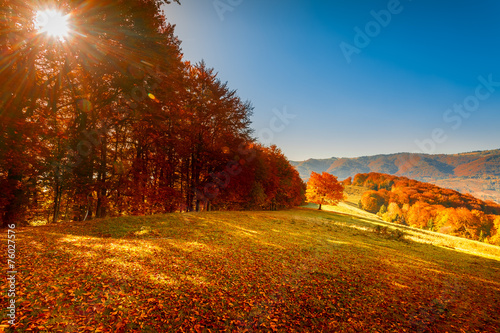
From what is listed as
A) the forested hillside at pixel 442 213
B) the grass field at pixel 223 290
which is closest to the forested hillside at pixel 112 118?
the grass field at pixel 223 290

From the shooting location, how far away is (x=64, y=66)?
41.9 feet

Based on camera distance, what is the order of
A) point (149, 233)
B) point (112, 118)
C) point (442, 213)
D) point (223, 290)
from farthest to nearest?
point (442, 213)
point (112, 118)
point (149, 233)
point (223, 290)

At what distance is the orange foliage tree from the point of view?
46.5 m

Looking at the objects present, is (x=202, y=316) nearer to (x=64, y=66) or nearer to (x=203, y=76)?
(x=64, y=66)

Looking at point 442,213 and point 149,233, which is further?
point 442,213

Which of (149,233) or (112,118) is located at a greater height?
(112,118)

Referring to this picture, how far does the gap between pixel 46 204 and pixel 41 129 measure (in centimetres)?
2104

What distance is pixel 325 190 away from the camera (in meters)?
47.1

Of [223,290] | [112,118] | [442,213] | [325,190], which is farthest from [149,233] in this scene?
[442,213]

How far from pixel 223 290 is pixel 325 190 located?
4522 cm

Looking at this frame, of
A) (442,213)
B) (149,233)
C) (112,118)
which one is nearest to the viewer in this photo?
(149,233)

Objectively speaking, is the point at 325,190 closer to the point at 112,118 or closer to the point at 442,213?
the point at 112,118

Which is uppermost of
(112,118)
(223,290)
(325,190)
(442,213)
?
(112,118)

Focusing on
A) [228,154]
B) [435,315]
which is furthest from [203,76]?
[435,315]
